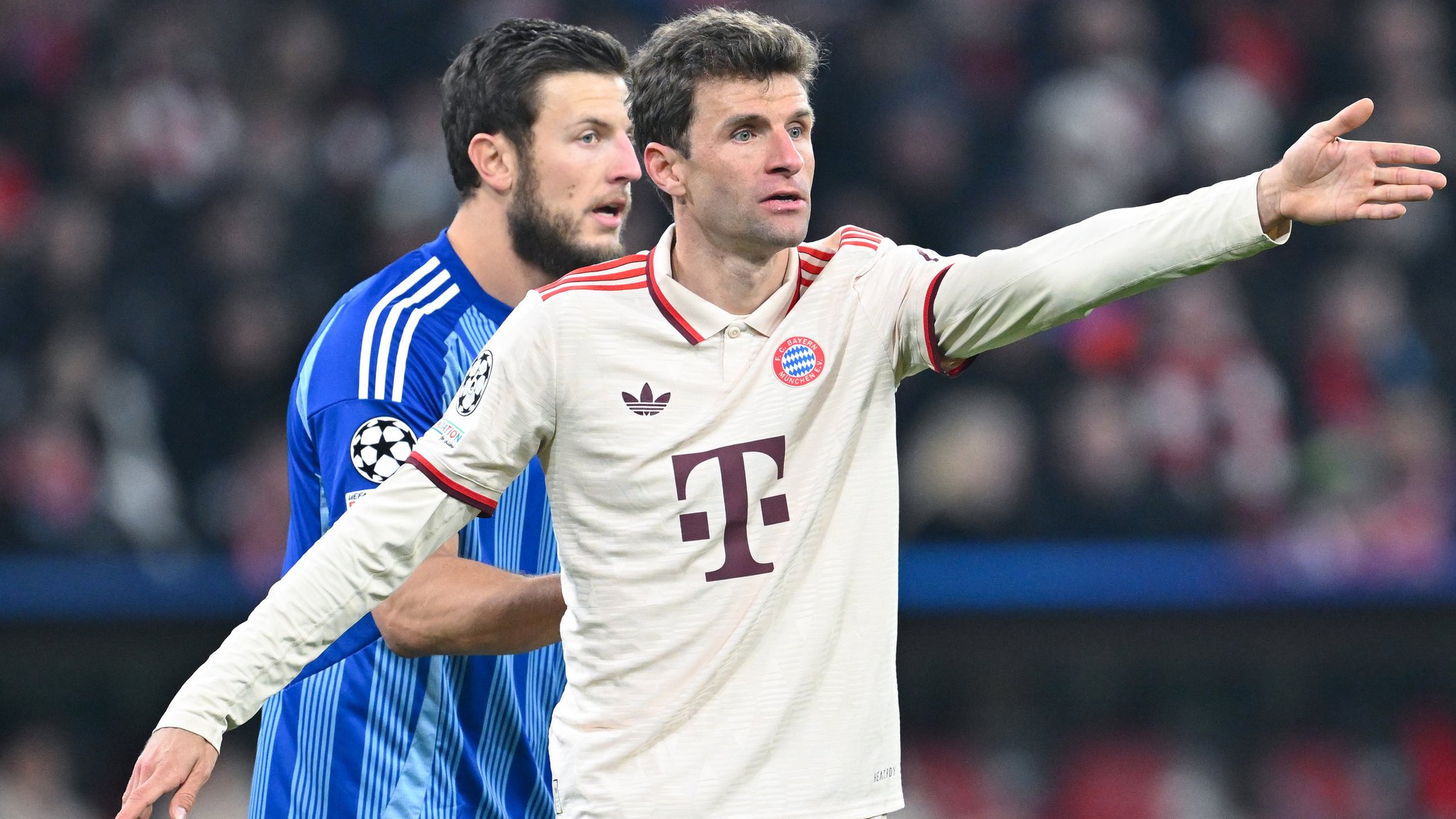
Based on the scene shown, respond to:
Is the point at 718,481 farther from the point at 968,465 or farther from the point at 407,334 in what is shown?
the point at 968,465

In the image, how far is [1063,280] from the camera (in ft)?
10.2

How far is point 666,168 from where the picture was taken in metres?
3.57

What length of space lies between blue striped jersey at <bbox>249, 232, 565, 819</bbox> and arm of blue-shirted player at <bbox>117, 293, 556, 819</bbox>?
0.43 metres

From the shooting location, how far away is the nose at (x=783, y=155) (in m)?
3.41

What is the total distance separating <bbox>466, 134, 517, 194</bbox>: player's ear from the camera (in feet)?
14.1

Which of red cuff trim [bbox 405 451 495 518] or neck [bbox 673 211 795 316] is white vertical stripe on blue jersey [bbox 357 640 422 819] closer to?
red cuff trim [bbox 405 451 495 518]

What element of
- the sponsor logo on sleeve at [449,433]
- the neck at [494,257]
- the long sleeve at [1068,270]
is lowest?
the sponsor logo on sleeve at [449,433]

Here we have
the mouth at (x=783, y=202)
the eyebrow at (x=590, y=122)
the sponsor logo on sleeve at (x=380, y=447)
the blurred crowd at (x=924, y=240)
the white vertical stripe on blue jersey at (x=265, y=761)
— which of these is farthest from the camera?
the blurred crowd at (x=924, y=240)

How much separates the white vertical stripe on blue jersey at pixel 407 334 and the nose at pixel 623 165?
1.59 feet

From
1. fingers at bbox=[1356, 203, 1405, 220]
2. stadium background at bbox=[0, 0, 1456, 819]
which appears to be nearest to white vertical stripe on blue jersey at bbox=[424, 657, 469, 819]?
fingers at bbox=[1356, 203, 1405, 220]

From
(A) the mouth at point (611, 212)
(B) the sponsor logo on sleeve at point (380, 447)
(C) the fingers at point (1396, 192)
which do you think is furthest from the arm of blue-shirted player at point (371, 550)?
(C) the fingers at point (1396, 192)

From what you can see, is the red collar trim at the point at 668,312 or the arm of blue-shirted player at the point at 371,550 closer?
the arm of blue-shirted player at the point at 371,550

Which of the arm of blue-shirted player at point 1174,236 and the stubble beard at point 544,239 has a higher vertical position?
the stubble beard at point 544,239

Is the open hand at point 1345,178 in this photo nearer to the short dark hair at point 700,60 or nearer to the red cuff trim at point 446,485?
the short dark hair at point 700,60
